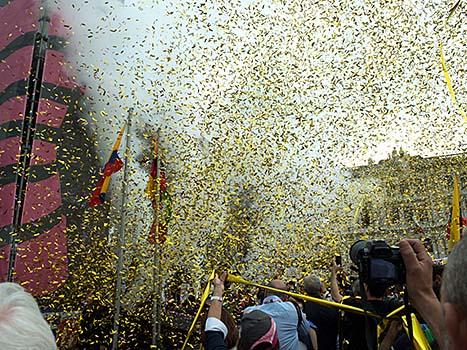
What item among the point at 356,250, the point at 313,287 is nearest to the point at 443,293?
the point at 356,250

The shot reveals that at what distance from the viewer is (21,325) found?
1.41 m

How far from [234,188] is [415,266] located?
9.31m

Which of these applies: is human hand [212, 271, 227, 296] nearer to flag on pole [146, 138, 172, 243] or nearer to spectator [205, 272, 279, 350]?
spectator [205, 272, 279, 350]

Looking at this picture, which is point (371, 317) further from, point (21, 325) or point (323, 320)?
point (323, 320)

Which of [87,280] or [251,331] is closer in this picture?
[251,331]

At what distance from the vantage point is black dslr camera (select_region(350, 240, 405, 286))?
181 cm

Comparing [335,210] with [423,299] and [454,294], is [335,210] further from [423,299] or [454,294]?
[454,294]

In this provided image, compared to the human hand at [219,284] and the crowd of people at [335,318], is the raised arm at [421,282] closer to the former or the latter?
the crowd of people at [335,318]

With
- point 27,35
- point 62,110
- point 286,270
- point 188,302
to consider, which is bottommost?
point 188,302

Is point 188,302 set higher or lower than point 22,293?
lower

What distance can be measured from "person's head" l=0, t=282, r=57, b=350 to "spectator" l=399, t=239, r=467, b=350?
1212 mm

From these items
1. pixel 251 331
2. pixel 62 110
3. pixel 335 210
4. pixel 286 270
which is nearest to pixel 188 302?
pixel 286 270

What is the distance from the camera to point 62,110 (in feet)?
51.3

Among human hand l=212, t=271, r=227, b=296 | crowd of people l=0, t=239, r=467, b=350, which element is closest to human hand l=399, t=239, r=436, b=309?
crowd of people l=0, t=239, r=467, b=350
